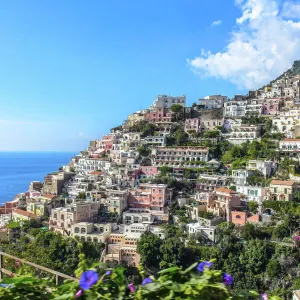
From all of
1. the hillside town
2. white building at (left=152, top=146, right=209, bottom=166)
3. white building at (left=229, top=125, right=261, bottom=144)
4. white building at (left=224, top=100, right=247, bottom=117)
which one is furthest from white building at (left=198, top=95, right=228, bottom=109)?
white building at (left=152, top=146, right=209, bottom=166)

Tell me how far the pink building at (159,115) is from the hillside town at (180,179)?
110 mm

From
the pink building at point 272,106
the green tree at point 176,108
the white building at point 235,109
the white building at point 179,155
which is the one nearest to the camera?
the white building at point 179,155

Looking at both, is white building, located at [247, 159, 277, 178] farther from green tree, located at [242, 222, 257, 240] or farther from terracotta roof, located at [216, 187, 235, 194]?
green tree, located at [242, 222, 257, 240]

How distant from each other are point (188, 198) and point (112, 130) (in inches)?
725

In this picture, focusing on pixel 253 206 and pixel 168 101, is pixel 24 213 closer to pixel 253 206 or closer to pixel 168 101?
pixel 253 206

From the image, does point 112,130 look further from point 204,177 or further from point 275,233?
point 275,233

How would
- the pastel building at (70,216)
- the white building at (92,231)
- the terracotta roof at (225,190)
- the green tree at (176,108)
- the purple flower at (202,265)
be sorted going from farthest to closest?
the green tree at (176,108)
the terracotta roof at (225,190)
the pastel building at (70,216)
the white building at (92,231)
the purple flower at (202,265)

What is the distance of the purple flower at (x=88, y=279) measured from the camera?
1.16m

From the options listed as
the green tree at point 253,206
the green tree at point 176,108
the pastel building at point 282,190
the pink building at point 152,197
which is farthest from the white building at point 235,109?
the green tree at point 253,206

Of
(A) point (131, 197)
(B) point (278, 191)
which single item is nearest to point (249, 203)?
(B) point (278, 191)

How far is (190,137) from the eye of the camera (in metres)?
30.3

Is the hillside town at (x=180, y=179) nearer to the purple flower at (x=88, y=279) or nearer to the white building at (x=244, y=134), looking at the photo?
the white building at (x=244, y=134)

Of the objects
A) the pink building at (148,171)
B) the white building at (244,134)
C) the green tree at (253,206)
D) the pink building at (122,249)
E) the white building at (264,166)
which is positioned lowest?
the pink building at (122,249)

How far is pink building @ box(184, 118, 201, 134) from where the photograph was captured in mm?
31375
